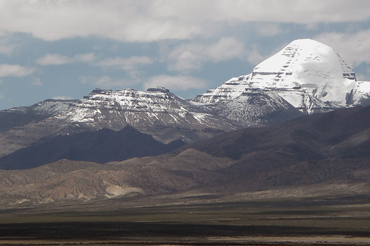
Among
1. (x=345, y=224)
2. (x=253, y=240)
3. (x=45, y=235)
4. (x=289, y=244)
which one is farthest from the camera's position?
(x=345, y=224)

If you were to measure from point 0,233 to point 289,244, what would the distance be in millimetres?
64163

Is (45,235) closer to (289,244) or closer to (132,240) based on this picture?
(132,240)

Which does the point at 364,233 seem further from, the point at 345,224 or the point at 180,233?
the point at 180,233

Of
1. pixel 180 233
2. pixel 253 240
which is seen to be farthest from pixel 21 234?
pixel 253 240

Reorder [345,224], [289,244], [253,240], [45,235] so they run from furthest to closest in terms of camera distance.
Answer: [345,224] < [45,235] < [253,240] < [289,244]

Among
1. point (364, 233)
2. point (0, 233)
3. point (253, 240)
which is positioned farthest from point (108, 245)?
point (364, 233)

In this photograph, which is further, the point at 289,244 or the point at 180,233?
the point at 180,233

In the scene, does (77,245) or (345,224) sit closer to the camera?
(77,245)

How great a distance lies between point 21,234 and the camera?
15950cm

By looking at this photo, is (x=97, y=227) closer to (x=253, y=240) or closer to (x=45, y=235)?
(x=45, y=235)

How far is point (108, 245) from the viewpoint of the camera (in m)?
133

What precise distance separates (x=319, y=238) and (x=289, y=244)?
13939 millimetres

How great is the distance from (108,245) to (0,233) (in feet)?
126

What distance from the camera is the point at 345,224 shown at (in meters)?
170
